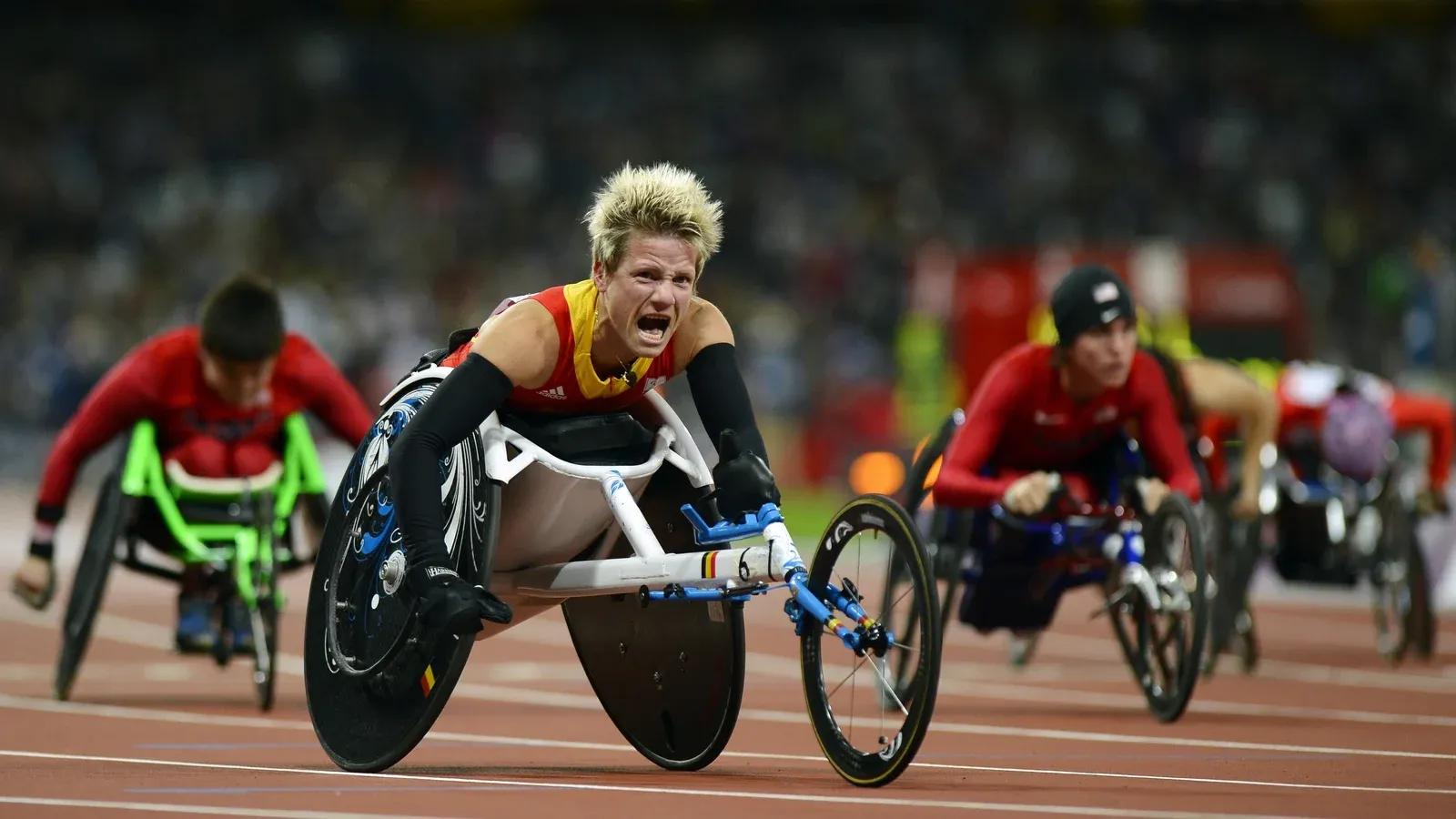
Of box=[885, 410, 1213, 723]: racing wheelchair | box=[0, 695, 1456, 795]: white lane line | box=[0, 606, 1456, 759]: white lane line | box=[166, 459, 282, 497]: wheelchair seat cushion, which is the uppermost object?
box=[166, 459, 282, 497]: wheelchair seat cushion

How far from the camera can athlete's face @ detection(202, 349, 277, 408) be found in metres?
9.74

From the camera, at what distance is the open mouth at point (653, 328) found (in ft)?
21.4

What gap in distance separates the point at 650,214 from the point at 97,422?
13.4 ft

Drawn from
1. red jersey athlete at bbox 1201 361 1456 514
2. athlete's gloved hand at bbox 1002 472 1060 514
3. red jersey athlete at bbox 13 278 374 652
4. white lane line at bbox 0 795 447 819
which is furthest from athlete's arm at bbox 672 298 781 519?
red jersey athlete at bbox 1201 361 1456 514

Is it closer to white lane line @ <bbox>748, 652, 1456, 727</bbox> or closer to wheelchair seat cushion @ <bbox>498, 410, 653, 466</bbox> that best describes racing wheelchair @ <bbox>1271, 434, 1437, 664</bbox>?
white lane line @ <bbox>748, 652, 1456, 727</bbox>

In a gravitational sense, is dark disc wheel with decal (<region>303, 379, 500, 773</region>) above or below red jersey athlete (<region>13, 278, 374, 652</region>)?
Answer: below

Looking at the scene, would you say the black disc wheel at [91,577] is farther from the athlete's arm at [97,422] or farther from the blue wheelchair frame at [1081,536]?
the blue wheelchair frame at [1081,536]

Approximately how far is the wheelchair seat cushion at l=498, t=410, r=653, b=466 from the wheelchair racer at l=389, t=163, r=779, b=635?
13 cm

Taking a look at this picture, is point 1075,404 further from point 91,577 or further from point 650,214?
point 91,577

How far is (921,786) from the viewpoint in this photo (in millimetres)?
6328

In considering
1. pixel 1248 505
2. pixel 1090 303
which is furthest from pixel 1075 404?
pixel 1248 505

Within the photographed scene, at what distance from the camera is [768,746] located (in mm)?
7859

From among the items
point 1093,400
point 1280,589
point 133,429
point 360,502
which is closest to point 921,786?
point 360,502

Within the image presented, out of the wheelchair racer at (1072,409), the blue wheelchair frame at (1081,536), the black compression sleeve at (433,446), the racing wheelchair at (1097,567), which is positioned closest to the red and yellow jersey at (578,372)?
the black compression sleeve at (433,446)
